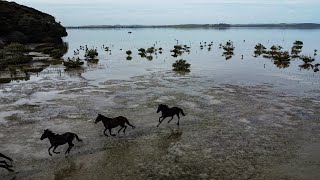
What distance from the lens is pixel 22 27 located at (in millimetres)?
72812

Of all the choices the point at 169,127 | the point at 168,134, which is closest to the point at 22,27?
the point at 169,127

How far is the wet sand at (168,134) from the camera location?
40.1ft

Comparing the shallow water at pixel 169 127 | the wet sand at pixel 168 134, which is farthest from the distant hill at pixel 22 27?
the wet sand at pixel 168 134

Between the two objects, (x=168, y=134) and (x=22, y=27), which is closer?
(x=168, y=134)

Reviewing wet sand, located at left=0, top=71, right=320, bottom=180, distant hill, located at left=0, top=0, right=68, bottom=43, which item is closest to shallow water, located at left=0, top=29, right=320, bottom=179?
wet sand, located at left=0, top=71, right=320, bottom=180

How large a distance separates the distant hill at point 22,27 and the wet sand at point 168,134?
47.1 metres

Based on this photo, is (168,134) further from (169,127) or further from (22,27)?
(22,27)

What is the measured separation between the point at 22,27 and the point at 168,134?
65.4 m

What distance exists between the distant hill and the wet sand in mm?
47062

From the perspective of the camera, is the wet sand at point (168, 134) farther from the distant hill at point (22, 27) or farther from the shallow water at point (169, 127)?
the distant hill at point (22, 27)

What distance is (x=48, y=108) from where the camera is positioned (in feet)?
69.1

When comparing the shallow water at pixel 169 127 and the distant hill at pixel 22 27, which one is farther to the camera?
the distant hill at pixel 22 27

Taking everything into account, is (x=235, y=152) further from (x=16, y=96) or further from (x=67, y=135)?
(x=16, y=96)

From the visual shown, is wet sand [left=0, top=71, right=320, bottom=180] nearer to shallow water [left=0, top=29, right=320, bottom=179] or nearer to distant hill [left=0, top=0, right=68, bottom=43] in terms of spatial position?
shallow water [left=0, top=29, right=320, bottom=179]
